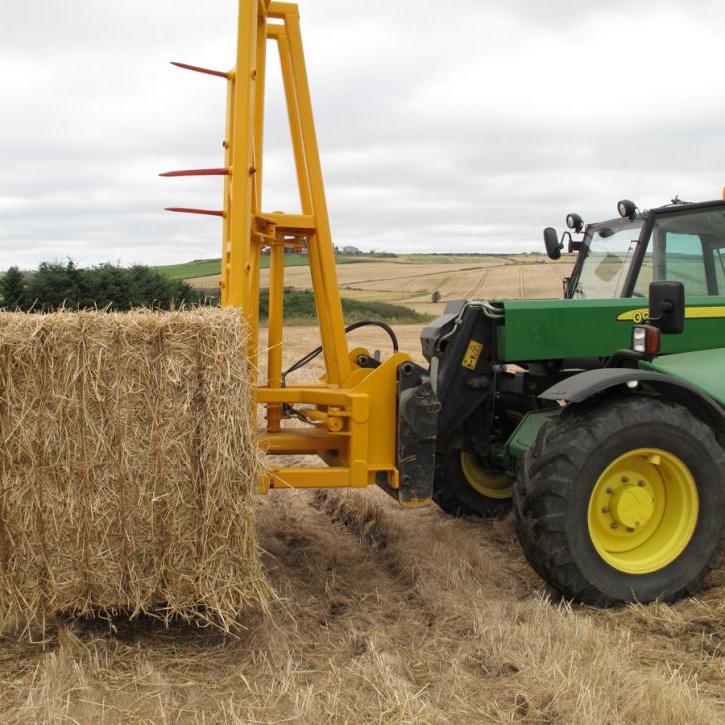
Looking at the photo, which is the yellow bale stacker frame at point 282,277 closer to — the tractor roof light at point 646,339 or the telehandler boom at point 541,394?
the telehandler boom at point 541,394

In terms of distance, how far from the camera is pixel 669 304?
13.6ft

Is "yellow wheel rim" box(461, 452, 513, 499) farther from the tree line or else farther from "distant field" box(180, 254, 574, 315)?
"distant field" box(180, 254, 574, 315)

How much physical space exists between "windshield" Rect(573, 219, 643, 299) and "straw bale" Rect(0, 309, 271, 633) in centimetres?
294

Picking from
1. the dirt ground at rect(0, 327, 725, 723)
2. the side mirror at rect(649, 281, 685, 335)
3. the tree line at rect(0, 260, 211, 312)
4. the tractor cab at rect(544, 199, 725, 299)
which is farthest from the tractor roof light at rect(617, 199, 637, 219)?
the tree line at rect(0, 260, 211, 312)

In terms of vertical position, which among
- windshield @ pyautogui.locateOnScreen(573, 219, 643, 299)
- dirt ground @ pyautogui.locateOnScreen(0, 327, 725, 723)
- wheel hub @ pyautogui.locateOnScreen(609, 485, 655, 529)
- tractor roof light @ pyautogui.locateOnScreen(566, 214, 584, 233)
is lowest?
dirt ground @ pyautogui.locateOnScreen(0, 327, 725, 723)

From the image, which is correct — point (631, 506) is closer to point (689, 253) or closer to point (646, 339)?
point (646, 339)

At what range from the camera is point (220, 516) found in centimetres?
346

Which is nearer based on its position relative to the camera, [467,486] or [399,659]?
[399,659]

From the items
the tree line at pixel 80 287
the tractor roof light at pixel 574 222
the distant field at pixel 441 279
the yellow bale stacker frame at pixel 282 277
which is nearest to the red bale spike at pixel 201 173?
the yellow bale stacker frame at pixel 282 277

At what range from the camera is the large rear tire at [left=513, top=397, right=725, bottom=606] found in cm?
382

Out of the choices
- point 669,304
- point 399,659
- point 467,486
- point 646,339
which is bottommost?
point 399,659

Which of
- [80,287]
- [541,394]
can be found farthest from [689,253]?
[80,287]

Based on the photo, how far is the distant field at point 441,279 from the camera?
29.6 meters

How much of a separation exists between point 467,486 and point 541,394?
1.41 metres
